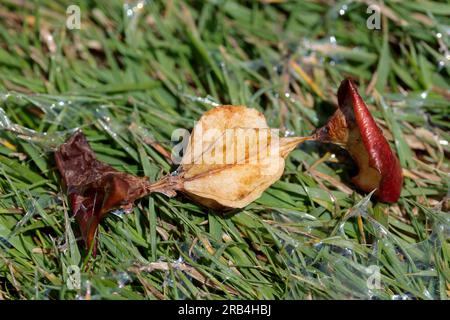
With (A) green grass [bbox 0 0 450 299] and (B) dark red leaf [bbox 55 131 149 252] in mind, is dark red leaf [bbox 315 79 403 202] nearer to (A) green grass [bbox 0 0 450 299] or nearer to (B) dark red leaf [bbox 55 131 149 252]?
(A) green grass [bbox 0 0 450 299]

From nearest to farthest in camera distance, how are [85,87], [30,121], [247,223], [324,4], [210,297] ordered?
1. [210,297]
2. [247,223]
3. [30,121]
4. [85,87]
5. [324,4]

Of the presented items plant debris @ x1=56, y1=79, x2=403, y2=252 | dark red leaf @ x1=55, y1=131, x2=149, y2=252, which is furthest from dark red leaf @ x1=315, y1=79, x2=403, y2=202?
dark red leaf @ x1=55, y1=131, x2=149, y2=252

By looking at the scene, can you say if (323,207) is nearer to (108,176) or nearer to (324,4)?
(108,176)

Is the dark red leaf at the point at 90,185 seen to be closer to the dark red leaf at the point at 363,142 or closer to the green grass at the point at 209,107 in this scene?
the green grass at the point at 209,107

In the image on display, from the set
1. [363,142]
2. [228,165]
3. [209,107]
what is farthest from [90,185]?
[363,142]

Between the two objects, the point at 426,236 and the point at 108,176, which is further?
the point at 426,236

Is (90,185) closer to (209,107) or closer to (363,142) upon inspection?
(209,107)

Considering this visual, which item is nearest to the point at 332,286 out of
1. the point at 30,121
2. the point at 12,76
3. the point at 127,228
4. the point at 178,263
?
the point at 178,263
